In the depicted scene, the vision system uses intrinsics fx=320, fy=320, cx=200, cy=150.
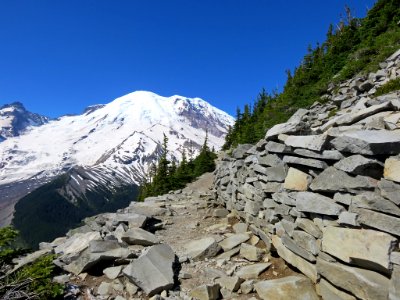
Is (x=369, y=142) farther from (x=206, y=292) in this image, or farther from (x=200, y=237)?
(x=200, y=237)

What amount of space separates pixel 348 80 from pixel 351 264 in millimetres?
16721

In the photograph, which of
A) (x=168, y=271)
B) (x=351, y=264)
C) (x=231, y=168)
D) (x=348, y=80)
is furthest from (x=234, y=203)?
(x=348, y=80)

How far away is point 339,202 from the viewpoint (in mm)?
6711

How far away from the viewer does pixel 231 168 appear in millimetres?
15930

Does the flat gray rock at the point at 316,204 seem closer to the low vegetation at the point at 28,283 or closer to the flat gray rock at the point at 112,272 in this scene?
the flat gray rock at the point at 112,272

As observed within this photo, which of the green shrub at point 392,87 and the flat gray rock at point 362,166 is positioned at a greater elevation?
the green shrub at point 392,87

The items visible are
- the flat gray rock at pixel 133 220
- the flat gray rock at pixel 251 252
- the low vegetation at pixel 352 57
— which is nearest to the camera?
the flat gray rock at pixel 251 252

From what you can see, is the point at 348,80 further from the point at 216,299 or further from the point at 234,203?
the point at 216,299

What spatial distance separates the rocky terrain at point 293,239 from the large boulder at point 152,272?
0.03 meters

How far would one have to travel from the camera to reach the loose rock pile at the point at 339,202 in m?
5.64

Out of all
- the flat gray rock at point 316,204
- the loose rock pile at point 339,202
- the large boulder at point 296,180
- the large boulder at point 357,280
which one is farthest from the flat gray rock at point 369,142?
the large boulder at point 357,280

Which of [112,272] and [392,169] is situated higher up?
[392,169]

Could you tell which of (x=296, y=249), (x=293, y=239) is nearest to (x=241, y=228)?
(x=293, y=239)

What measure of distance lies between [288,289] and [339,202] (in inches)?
88.3
